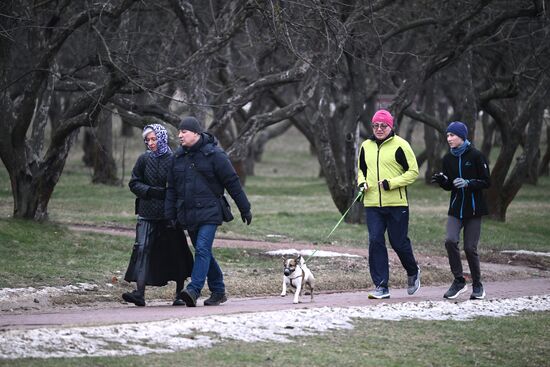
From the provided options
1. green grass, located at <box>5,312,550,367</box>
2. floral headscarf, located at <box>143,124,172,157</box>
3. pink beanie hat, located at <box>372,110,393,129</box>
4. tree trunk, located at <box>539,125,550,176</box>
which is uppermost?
tree trunk, located at <box>539,125,550,176</box>

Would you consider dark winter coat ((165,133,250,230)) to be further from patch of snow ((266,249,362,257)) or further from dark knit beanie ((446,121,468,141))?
patch of snow ((266,249,362,257))

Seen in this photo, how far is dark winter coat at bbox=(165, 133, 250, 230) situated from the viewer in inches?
449

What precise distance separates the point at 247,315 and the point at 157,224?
2081 mm

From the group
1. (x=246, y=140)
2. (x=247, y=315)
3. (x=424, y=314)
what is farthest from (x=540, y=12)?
(x=247, y=315)

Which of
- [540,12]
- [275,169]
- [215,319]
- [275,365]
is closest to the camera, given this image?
[275,365]

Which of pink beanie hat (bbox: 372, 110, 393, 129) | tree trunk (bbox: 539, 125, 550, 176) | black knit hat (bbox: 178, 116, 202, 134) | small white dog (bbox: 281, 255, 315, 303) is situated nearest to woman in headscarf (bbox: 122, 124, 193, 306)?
black knit hat (bbox: 178, 116, 202, 134)

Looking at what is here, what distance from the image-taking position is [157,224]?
38.9ft

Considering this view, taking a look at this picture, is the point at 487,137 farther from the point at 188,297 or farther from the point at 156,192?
the point at 188,297

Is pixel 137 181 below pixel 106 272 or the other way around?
the other way around

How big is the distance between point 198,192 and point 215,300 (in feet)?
4.28

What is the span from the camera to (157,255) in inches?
466

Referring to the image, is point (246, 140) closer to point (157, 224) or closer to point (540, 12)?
point (540, 12)

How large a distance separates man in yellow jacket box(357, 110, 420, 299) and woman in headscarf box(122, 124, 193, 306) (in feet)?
7.17

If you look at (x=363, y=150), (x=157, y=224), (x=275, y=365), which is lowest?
(x=275, y=365)
